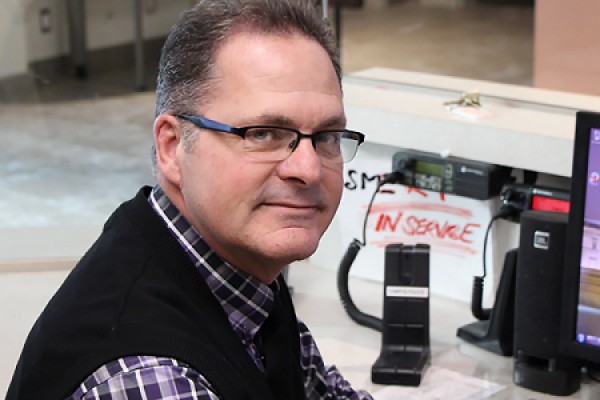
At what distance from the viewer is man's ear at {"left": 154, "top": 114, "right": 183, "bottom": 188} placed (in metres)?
1.20

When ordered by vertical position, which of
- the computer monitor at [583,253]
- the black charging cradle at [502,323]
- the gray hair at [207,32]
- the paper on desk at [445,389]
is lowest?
the paper on desk at [445,389]

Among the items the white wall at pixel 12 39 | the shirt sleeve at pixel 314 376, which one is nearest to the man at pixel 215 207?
the shirt sleeve at pixel 314 376

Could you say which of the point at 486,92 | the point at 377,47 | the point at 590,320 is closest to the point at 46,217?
the point at 377,47

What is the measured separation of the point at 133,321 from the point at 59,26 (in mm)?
3319

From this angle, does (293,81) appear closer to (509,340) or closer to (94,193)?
(509,340)

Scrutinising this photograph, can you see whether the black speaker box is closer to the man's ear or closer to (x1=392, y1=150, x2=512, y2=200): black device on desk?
(x1=392, y1=150, x2=512, y2=200): black device on desk

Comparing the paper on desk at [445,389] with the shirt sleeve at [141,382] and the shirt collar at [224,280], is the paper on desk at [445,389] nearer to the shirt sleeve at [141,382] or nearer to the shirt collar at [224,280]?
the shirt collar at [224,280]

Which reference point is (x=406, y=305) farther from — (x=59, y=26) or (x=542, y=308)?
(x=59, y=26)

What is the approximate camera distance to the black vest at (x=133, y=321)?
1072 mm

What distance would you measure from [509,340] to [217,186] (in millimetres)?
982

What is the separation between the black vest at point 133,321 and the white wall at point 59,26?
1.99 m

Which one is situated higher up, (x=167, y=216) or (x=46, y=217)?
(x=167, y=216)

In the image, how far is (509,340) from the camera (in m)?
1.99

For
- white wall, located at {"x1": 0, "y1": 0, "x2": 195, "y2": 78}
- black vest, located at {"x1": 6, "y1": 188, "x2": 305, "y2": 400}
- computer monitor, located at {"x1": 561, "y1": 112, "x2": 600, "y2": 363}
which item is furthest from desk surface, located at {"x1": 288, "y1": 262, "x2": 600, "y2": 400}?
white wall, located at {"x1": 0, "y1": 0, "x2": 195, "y2": 78}
